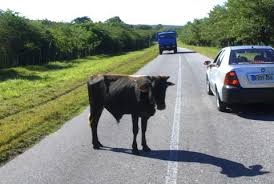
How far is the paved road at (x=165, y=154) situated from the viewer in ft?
22.2

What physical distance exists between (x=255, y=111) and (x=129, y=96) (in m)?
4.88

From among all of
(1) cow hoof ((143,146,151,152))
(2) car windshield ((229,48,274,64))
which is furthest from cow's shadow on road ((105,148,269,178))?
(2) car windshield ((229,48,274,64))

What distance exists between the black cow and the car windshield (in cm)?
448

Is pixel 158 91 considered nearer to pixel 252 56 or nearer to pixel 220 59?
pixel 252 56

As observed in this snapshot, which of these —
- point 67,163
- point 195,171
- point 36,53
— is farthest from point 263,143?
point 36,53

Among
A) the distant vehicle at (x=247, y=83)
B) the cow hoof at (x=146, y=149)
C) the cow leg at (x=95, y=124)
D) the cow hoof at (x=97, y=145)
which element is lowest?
the cow hoof at (x=97, y=145)

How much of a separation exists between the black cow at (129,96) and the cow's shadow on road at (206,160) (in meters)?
0.33

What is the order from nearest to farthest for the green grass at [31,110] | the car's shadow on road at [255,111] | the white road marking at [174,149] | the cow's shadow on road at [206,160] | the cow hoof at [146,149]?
the white road marking at [174,149] < the cow's shadow on road at [206,160] < the cow hoof at [146,149] < the green grass at [31,110] < the car's shadow on road at [255,111]

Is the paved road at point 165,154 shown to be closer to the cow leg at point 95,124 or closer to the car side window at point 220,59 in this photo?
the cow leg at point 95,124

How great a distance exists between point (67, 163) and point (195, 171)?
202cm

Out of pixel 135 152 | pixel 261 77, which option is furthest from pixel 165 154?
pixel 261 77

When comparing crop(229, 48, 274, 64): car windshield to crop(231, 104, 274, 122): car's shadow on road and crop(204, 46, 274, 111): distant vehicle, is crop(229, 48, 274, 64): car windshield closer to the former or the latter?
crop(204, 46, 274, 111): distant vehicle

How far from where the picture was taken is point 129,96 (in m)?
8.27

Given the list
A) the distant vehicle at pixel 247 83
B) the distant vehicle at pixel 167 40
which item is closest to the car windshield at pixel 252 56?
the distant vehicle at pixel 247 83
